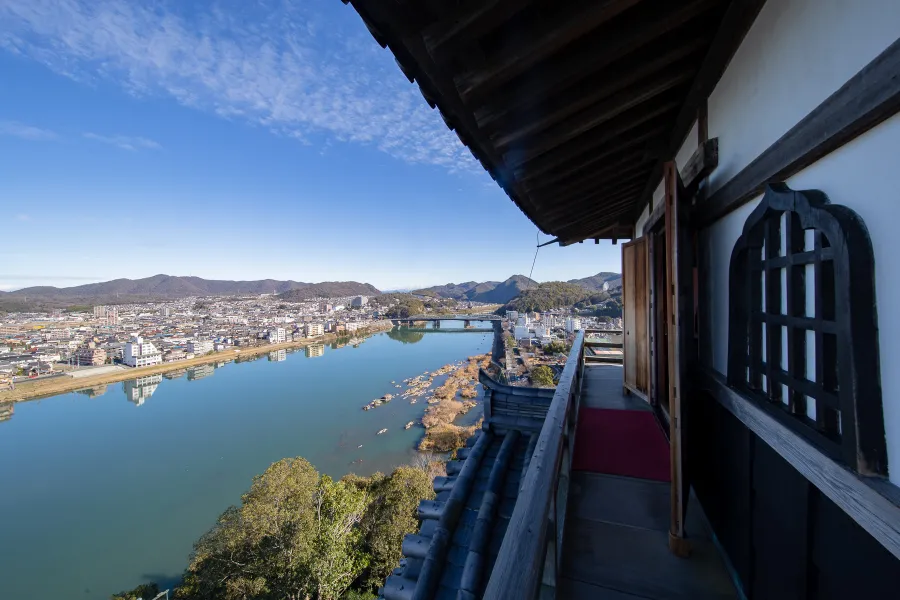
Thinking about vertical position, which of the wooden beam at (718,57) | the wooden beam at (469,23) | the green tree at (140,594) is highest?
the wooden beam at (718,57)

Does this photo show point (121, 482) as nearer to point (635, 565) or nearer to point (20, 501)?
point (20, 501)

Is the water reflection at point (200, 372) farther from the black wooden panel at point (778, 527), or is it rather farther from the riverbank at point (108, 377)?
the black wooden panel at point (778, 527)

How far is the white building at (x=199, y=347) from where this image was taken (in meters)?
44.4

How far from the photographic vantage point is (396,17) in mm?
1008

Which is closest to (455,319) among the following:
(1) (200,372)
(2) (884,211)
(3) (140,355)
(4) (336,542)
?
(1) (200,372)

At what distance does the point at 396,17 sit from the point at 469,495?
2740mm


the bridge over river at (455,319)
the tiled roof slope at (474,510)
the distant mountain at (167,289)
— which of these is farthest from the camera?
the distant mountain at (167,289)

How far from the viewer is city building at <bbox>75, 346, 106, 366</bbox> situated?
38.5 metres

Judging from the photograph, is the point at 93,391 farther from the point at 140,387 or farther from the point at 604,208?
the point at 604,208

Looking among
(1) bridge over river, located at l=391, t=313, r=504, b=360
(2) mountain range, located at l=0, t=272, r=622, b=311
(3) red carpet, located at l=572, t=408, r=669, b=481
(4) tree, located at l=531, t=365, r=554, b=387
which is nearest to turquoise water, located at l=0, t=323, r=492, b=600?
(4) tree, located at l=531, t=365, r=554, b=387

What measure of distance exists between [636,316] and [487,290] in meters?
121

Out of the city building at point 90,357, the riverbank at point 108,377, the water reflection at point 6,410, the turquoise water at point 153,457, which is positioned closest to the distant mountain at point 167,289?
the city building at point 90,357

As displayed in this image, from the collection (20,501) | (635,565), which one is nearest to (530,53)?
(635,565)

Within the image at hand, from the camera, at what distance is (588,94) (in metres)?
1.44
